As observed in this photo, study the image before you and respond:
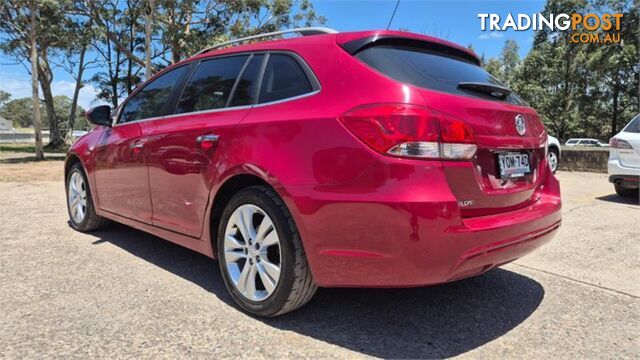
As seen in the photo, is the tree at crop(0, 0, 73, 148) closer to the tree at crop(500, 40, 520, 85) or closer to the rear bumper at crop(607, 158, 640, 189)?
the rear bumper at crop(607, 158, 640, 189)

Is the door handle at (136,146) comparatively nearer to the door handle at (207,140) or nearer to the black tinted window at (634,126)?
the door handle at (207,140)

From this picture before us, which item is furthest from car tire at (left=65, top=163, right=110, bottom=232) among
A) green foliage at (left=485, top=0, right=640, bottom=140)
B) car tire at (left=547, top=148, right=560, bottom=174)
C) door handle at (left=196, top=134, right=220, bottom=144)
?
green foliage at (left=485, top=0, right=640, bottom=140)

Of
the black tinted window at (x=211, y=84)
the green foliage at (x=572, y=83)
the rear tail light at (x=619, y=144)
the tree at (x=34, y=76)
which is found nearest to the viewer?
the black tinted window at (x=211, y=84)

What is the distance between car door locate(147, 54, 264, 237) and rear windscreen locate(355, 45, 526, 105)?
35.0 inches

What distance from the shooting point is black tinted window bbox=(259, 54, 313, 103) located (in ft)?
8.92

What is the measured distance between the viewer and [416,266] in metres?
2.22

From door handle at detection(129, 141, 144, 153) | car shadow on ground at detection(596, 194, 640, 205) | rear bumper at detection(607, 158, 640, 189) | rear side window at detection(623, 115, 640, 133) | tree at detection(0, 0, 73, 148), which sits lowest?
car shadow on ground at detection(596, 194, 640, 205)

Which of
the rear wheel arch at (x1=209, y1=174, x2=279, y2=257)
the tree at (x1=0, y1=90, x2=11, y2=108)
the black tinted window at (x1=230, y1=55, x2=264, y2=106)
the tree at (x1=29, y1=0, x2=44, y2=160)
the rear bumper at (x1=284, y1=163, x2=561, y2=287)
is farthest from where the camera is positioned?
the tree at (x1=0, y1=90, x2=11, y2=108)

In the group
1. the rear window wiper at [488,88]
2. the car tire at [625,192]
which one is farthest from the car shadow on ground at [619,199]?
the rear window wiper at [488,88]

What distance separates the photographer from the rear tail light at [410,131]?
2.22 metres

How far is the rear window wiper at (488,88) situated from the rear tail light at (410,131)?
0.38m

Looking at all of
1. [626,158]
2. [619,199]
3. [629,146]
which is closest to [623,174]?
[626,158]

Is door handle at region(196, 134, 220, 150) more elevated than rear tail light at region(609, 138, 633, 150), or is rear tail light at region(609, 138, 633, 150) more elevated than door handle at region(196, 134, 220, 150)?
door handle at region(196, 134, 220, 150)

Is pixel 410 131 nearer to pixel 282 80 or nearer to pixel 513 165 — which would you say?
pixel 513 165
